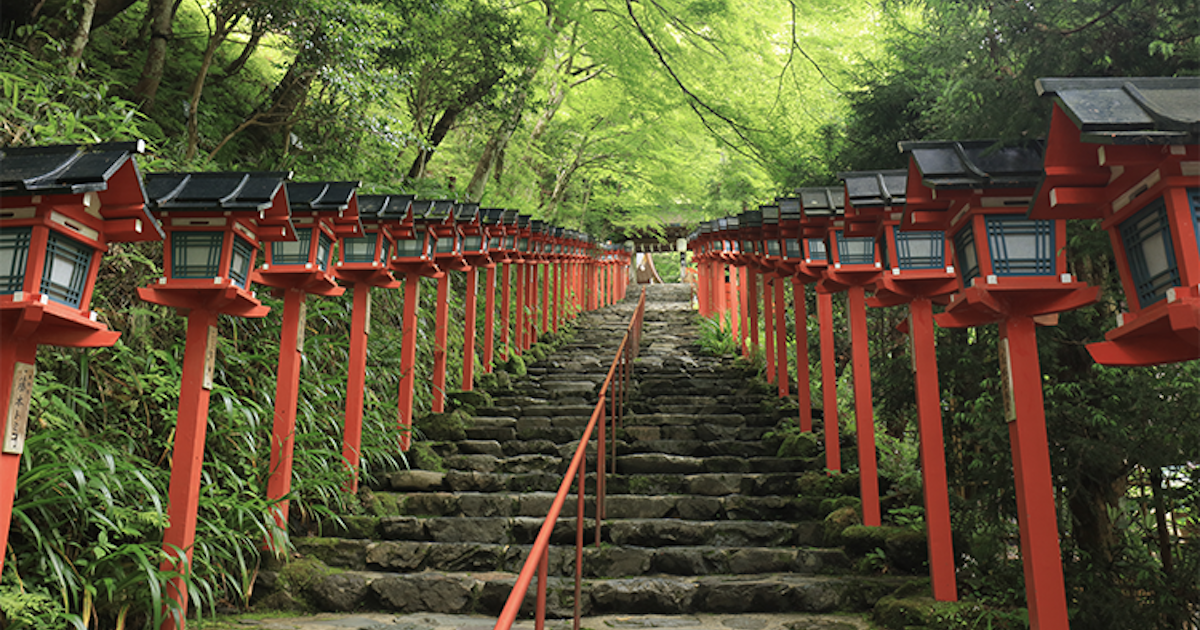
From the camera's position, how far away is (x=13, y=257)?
97.0 inches

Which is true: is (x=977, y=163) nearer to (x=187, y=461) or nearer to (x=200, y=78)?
(x=187, y=461)

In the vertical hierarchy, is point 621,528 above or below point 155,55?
A: below

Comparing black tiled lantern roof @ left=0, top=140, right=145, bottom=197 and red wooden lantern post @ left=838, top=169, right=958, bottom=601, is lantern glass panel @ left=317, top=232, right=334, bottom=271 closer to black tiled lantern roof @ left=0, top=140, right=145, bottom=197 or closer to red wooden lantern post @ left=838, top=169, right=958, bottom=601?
black tiled lantern roof @ left=0, top=140, right=145, bottom=197

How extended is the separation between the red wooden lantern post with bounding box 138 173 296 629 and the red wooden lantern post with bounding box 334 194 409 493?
2036 mm

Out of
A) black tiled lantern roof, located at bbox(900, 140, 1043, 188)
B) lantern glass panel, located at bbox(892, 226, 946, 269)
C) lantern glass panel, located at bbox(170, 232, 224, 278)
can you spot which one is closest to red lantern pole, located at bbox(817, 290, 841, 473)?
lantern glass panel, located at bbox(892, 226, 946, 269)

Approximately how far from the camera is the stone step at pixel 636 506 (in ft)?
19.8

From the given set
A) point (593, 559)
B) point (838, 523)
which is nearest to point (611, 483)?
point (593, 559)

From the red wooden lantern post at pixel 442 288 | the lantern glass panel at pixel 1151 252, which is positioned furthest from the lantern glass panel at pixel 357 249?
the lantern glass panel at pixel 1151 252

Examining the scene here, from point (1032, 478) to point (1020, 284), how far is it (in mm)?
971

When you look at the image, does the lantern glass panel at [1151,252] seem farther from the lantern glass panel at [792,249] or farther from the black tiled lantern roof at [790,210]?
the lantern glass panel at [792,249]

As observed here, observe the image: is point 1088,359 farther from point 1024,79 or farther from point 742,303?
point 742,303

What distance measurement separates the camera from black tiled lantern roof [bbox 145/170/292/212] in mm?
3652

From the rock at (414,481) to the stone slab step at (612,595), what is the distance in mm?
1720

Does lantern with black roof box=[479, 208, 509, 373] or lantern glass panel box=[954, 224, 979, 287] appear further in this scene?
lantern with black roof box=[479, 208, 509, 373]
